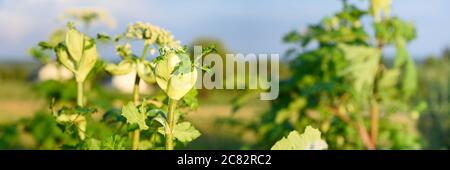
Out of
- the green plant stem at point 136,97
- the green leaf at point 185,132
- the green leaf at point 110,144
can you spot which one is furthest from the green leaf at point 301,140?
the green plant stem at point 136,97

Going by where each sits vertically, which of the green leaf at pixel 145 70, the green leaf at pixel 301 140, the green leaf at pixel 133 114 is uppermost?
the green leaf at pixel 145 70

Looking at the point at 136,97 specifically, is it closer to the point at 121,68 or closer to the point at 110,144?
the point at 121,68

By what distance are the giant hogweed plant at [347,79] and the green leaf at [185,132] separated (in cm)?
149

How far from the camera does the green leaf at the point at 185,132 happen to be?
3.85 ft

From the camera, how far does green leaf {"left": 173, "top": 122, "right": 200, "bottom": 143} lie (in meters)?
1.17

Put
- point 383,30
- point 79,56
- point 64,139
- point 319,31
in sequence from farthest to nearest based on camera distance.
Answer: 1. point 64,139
2. point 319,31
3. point 383,30
4. point 79,56

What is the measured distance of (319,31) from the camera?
2.97m

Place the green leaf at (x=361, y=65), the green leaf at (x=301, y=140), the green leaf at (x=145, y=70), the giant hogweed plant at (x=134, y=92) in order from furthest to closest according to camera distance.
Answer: the green leaf at (x=361, y=65) → the green leaf at (x=145, y=70) → the giant hogweed plant at (x=134, y=92) → the green leaf at (x=301, y=140)

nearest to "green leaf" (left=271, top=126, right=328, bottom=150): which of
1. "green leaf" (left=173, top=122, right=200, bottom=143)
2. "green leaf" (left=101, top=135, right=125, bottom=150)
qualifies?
"green leaf" (left=173, top=122, right=200, bottom=143)

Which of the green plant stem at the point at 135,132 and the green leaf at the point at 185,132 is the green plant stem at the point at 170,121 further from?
the green plant stem at the point at 135,132
